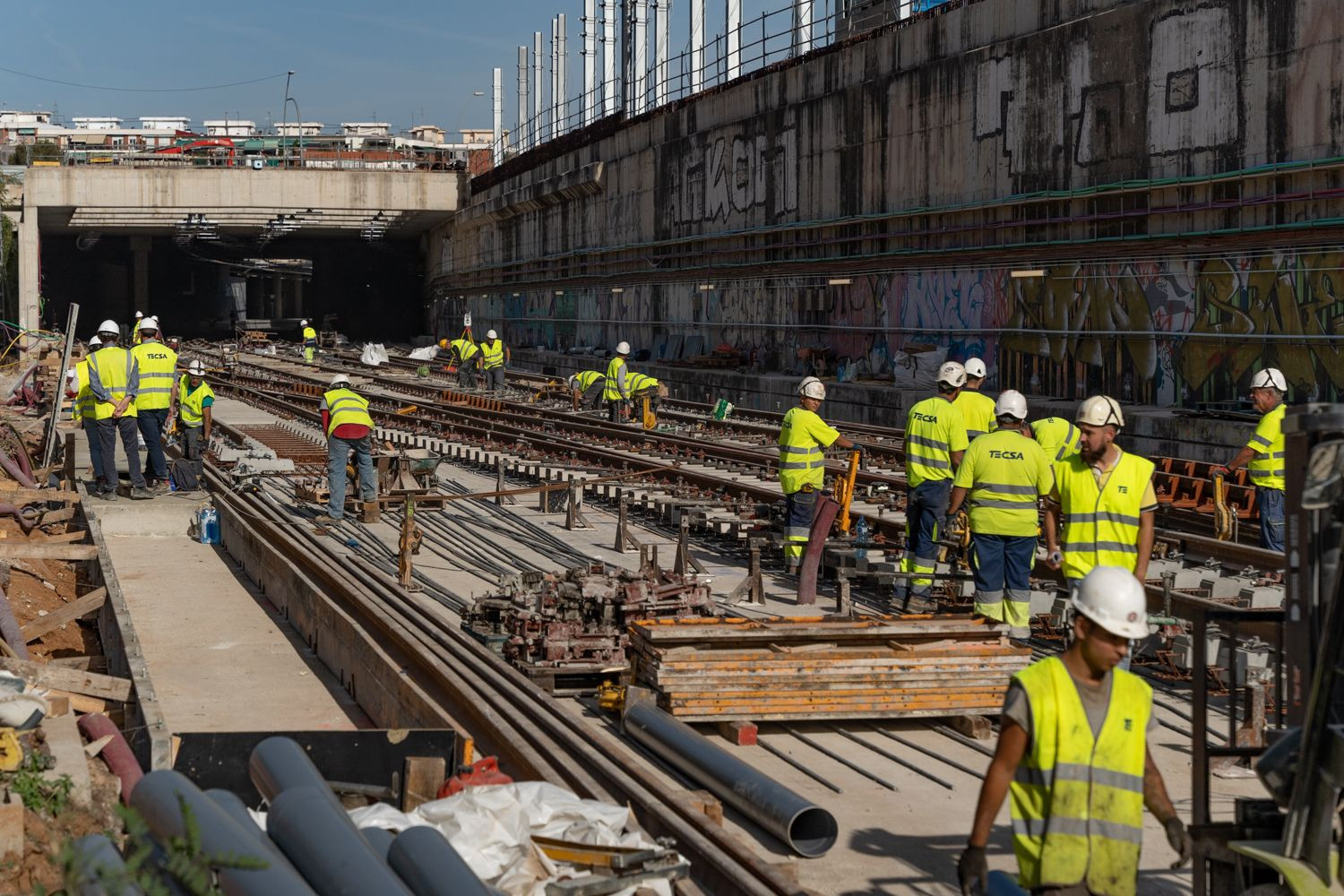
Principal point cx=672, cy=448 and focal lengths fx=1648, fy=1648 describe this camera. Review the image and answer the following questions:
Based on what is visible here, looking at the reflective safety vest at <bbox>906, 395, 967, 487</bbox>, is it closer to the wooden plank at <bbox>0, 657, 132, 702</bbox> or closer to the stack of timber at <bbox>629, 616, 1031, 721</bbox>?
the stack of timber at <bbox>629, 616, 1031, 721</bbox>

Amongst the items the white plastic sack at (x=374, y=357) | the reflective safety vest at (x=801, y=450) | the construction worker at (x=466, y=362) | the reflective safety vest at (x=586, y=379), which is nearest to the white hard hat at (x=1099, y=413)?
the reflective safety vest at (x=801, y=450)

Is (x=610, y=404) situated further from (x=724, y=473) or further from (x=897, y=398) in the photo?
(x=724, y=473)

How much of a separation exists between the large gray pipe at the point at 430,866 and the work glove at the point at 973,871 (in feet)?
Answer: 5.09

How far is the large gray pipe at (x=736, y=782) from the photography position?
699 centimetres

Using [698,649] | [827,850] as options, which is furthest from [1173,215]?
[827,850]

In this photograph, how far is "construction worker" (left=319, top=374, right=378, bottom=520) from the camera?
55.0 ft

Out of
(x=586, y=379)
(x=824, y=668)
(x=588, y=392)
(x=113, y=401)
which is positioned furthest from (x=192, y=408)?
(x=588, y=392)

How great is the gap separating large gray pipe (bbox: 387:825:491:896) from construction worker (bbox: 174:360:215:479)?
13.9 m

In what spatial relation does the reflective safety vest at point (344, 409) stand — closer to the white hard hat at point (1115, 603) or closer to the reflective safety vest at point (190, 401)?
the reflective safety vest at point (190, 401)

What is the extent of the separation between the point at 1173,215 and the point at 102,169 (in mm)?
43927

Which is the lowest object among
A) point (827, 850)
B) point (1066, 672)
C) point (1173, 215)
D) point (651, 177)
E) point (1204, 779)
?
point (827, 850)

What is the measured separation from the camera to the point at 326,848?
5.28 metres

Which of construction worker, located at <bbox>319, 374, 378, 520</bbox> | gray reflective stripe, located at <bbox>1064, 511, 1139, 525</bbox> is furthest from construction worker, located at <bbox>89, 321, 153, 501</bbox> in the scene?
gray reflective stripe, located at <bbox>1064, 511, 1139, 525</bbox>

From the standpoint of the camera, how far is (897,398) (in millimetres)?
29531
